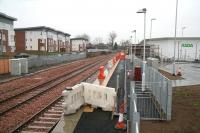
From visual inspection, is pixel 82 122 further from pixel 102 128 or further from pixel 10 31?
pixel 10 31

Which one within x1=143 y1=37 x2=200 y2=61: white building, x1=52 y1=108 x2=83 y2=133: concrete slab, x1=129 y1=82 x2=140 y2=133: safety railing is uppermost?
x1=143 y1=37 x2=200 y2=61: white building

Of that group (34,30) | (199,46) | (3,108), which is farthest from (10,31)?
(3,108)

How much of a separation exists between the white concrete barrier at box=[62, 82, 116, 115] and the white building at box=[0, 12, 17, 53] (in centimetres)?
4654

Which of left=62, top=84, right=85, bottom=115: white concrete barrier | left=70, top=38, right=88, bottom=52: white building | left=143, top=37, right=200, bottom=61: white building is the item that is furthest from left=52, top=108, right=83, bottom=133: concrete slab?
left=70, top=38, right=88, bottom=52: white building

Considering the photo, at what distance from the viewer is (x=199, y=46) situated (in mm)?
64938

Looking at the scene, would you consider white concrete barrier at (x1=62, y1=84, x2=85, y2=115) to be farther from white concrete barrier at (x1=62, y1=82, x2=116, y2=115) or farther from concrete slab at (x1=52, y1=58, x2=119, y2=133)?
concrete slab at (x1=52, y1=58, x2=119, y2=133)

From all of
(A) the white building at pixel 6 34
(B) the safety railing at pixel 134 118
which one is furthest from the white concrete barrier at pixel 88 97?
(A) the white building at pixel 6 34

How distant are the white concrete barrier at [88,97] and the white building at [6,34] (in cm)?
4654

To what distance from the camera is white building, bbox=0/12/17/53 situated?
57.9m

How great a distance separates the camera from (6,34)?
6022 cm

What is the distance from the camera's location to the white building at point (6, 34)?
5791cm

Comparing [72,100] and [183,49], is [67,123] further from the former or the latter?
[183,49]

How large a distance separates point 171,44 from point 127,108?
56264 mm

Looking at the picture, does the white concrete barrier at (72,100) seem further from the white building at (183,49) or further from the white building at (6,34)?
the white building at (183,49)
